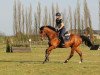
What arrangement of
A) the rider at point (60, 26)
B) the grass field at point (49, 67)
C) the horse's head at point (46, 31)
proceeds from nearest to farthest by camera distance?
the grass field at point (49, 67) → the rider at point (60, 26) → the horse's head at point (46, 31)

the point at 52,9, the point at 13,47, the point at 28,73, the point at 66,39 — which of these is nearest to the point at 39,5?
the point at 52,9

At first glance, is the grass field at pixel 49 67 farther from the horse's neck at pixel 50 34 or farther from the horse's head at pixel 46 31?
the horse's head at pixel 46 31

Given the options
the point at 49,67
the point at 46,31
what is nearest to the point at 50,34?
the point at 46,31

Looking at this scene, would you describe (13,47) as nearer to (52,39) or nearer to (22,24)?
(52,39)

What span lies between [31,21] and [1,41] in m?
9.72

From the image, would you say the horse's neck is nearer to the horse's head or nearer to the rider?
the horse's head

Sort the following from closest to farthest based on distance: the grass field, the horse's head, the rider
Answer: the grass field → the rider → the horse's head

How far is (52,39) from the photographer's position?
71.7 ft

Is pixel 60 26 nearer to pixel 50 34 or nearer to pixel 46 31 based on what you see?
pixel 50 34

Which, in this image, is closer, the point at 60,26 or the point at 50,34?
the point at 60,26

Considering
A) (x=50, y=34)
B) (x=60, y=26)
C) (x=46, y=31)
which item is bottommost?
(x=50, y=34)

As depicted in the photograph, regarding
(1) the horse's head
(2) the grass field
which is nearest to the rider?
(1) the horse's head

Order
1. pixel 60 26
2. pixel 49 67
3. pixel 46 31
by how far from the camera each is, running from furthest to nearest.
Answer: pixel 46 31, pixel 60 26, pixel 49 67

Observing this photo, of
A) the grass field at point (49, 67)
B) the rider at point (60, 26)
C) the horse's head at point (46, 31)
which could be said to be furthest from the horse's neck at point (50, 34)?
the grass field at point (49, 67)
